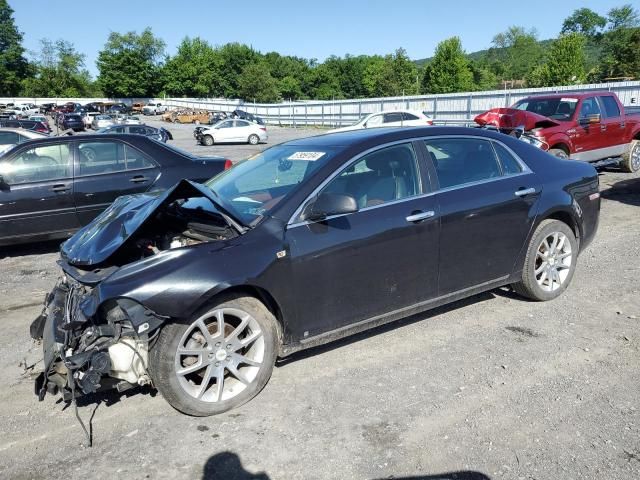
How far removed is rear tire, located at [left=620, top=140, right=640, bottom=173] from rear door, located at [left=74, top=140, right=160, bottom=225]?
34.4 ft

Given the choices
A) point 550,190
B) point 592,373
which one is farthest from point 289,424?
point 550,190

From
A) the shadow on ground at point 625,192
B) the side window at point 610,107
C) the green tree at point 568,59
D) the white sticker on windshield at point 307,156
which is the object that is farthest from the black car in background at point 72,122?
the green tree at point 568,59

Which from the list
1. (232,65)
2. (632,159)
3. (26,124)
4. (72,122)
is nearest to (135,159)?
(632,159)

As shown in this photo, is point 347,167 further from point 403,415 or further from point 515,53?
point 515,53

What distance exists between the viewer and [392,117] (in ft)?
76.1

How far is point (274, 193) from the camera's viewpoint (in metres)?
3.90

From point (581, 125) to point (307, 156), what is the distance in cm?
896

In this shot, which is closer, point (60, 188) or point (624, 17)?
point (60, 188)

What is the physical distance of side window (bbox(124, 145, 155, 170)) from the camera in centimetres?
729

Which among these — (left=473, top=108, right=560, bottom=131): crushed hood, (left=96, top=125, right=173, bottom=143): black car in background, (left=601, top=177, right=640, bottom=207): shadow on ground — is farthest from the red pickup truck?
(left=96, top=125, right=173, bottom=143): black car in background

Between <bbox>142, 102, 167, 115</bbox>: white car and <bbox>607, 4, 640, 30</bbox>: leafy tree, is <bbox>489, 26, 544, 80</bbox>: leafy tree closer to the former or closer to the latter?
<bbox>607, 4, 640, 30</bbox>: leafy tree

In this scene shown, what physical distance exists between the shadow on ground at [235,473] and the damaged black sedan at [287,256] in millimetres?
461

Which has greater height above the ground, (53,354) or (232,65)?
(232,65)

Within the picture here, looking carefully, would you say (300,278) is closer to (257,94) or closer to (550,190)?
(550,190)
